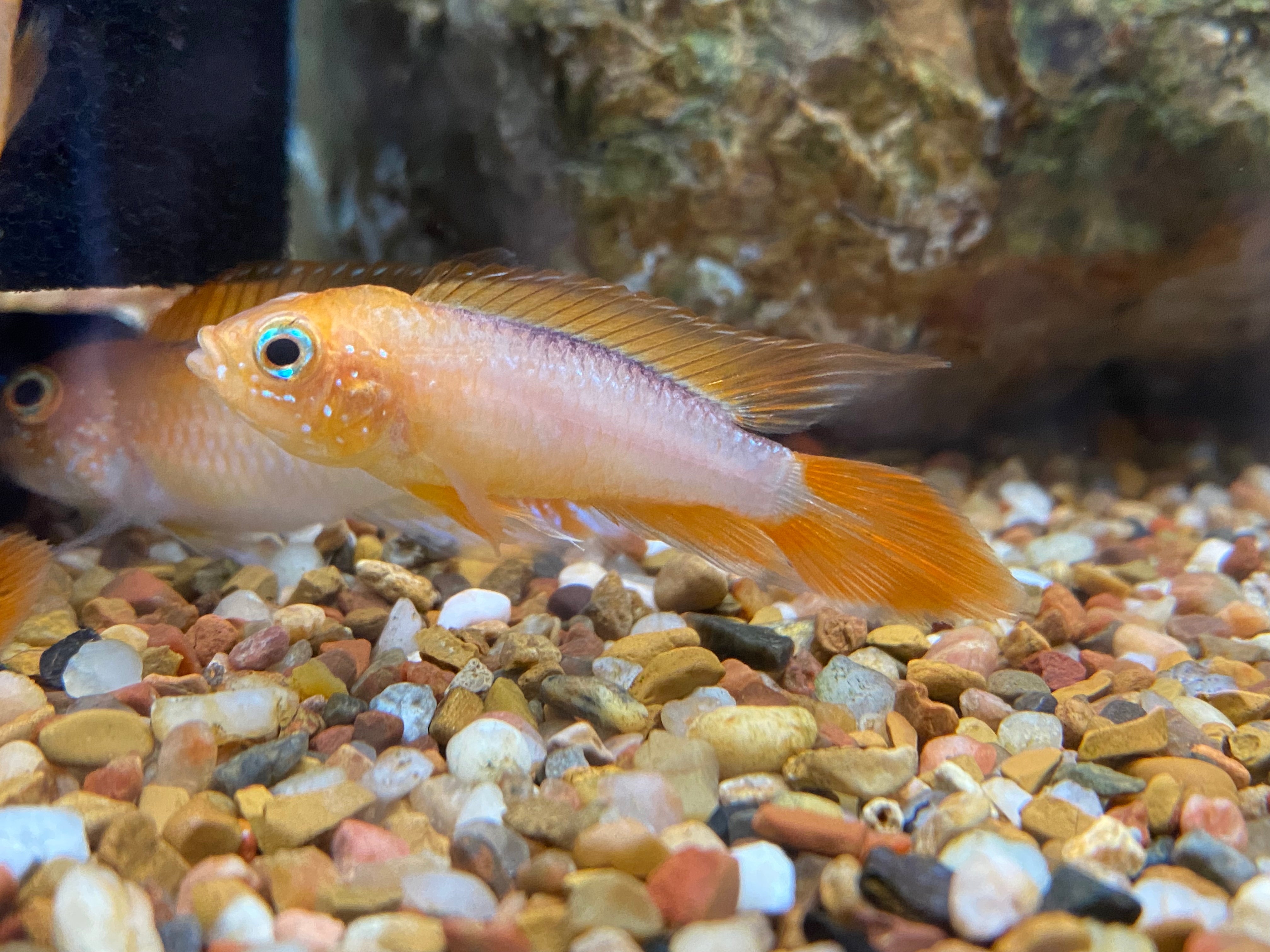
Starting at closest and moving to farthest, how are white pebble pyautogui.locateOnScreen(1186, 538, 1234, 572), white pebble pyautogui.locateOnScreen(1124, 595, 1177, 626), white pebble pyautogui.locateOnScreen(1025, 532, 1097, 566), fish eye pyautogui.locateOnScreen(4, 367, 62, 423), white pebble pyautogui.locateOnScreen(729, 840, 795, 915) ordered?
white pebble pyautogui.locateOnScreen(729, 840, 795, 915), white pebble pyautogui.locateOnScreen(1124, 595, 1177, 626), fish eye pyautogui.locateOnScreen(4, 367, 62, 423), white pebble pyautogui.locateOnScreen(1186, 538, 1234, 572), white pebble pyautogui.locateOnScreen(1025, 532, 1097, 566)

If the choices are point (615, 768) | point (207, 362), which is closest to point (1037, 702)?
point (615, 768)

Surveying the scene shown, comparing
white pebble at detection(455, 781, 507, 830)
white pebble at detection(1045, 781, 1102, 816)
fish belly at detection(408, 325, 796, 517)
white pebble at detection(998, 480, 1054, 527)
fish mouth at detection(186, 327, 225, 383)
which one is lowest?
white pebble at detection(998, 480, 1054, 527)

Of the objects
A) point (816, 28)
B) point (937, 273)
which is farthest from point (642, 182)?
point (937, 273)

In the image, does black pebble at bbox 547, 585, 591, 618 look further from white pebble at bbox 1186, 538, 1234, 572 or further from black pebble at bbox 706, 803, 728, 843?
white pebble at bbox 1186, 538, 1234, 572

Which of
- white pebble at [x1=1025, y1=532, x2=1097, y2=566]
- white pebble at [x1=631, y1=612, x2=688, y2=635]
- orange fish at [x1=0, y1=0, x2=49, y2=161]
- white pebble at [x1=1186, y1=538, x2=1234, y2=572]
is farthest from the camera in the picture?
white pebble at [x1=1025, y1=532, x2=1097, y2=566]

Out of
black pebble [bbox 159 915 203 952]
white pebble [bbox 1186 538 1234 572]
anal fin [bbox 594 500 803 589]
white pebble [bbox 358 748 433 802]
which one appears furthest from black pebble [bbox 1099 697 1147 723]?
black pebble [bbox 159 915 203 952]

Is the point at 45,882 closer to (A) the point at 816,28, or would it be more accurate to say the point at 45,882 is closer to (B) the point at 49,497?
(B) the point at 49,497
